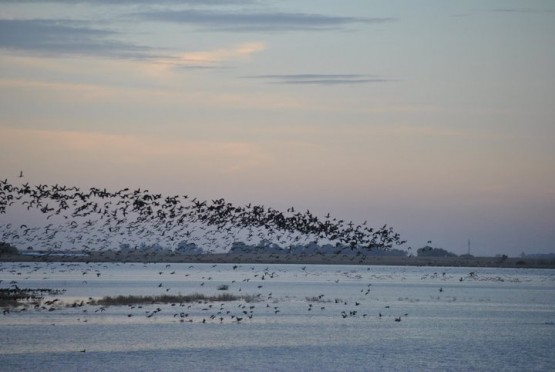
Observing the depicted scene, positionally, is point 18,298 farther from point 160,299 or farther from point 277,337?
point 277,337

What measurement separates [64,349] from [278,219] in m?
31.0

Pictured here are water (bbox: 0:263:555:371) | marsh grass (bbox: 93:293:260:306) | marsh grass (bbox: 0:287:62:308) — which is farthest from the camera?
marsh grass (bbox: 93:293:260:306)

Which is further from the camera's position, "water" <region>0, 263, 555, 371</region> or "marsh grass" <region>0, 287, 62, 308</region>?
"marsh grass" <region>0, 287, 62, 308</region>

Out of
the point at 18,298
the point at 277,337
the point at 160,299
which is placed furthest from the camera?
the point at 160,299

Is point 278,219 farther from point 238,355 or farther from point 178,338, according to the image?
point 238,355

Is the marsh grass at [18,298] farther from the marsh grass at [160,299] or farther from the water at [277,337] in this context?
the marsh grass at [160,299]

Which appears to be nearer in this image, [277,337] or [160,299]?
[277,337]

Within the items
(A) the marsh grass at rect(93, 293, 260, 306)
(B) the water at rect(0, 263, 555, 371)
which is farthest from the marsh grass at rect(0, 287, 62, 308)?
(A) the marsh grass at rect(93, 293, 260, 306)

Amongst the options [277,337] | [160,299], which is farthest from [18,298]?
[277,337]

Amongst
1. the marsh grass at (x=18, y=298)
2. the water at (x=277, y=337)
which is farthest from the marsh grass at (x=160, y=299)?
the marsh grass at (x=18, y=298)

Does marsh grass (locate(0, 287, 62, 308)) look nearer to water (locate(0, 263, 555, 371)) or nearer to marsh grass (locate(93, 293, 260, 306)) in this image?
water (locate(0, 263, 555, 371))

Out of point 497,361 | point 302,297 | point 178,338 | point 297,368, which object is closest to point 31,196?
point 178,338

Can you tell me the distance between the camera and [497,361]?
41.8 metres

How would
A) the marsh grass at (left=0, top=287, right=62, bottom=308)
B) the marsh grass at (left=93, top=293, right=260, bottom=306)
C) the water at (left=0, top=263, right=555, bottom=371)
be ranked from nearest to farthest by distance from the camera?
1. the water at (left=0, top=263, right=555, bottom=371)
2. the marsh grass at (left=0, top=287, right=62, bottom=308)
3. the marsh grass at (left=93, top=293, right=260, bottom=306)
